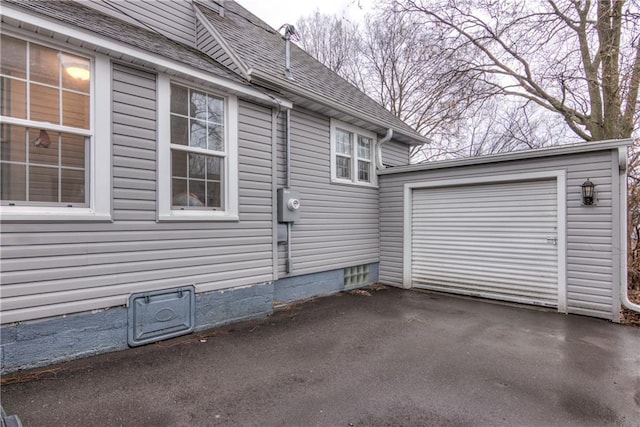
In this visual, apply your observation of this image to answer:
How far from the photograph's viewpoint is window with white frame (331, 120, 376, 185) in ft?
21.4

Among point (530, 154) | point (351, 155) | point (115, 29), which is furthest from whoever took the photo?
point (351, 155)

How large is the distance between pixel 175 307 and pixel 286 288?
207 cm

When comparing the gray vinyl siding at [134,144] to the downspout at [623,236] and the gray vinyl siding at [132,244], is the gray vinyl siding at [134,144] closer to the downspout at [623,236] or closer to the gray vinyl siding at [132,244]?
the gray vinyl siding at [132,244]

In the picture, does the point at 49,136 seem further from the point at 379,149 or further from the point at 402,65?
the point at 402,65

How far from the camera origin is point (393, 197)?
23.7ft

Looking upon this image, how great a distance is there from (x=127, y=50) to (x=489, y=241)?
6.27m

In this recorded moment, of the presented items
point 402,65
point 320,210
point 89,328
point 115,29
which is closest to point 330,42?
point 402,65

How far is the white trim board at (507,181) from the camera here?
16.8 feet

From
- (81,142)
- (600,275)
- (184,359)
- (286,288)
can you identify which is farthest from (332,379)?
(600,275)

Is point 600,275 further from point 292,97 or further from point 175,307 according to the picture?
point 175,307

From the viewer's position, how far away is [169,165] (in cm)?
387

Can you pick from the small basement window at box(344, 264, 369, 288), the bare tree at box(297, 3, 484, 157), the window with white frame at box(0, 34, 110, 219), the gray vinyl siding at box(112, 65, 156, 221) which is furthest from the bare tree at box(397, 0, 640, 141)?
the window with white frame at box(0, 34, 110, 219)

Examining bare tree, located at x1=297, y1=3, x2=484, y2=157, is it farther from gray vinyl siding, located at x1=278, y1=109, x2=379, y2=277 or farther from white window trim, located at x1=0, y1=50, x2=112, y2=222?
white window trim, located at x1=0, y1=50, x2=112, y2=222

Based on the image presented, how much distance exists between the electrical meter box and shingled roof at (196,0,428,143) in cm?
169
